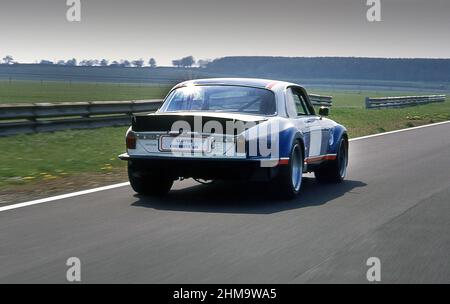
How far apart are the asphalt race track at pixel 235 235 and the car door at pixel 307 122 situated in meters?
0.58

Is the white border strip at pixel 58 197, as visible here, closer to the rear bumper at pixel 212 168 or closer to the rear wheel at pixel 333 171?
the rear bumper at pixel 212 168

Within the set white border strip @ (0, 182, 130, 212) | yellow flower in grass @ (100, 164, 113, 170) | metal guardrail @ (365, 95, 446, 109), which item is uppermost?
white border strip @ (0, 182, 130, 212)

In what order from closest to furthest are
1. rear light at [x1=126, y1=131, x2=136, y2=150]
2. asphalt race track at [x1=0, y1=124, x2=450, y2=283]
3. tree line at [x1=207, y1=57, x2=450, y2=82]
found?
asphalt race track at [x1=0, y1=124, x2=450, y2=283]
rear light at [x1=126, y1=131, x2=136, y2=150]
tree line at [x1=207, y1=57, x2=450, y2=82]

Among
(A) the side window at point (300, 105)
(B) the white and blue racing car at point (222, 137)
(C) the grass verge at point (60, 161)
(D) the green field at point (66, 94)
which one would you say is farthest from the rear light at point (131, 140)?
(D) the green field at point (66, 94)

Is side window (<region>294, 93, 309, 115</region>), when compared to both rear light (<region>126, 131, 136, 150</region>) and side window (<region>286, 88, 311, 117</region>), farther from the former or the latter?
rear light (<region>126, 131, 136, 150</region>)

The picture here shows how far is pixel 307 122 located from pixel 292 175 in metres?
1.16

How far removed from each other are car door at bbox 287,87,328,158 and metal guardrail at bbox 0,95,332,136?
904 cm

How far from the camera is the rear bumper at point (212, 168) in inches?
352

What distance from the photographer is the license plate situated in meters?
8.91

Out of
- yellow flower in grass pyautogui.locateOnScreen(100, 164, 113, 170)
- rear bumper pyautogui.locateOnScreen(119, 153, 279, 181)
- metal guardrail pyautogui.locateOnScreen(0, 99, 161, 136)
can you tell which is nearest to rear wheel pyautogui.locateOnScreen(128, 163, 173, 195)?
rear bumper pyautogui.locateOnScreen(119, 153, 279, 181)

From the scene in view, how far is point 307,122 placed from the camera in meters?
10.6

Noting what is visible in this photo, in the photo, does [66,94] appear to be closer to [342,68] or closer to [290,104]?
[290,104]
